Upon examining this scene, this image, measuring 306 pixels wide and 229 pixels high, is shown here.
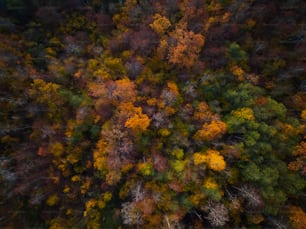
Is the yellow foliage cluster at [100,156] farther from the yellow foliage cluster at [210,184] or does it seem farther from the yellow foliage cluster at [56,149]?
the yellow foliage cluster at [210,184]

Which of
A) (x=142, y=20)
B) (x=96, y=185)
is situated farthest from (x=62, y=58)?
(x=96, y=185)

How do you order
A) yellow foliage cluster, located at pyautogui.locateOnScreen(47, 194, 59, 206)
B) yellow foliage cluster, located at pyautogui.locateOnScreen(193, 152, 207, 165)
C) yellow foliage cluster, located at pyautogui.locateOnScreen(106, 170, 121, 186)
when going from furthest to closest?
yellow foliage cluster, located at pyautogui.locateOnScreen(47, 194, 59, 206)
yellow foliage cluster, located at pyautogui.locateOnScreen(106, 170, 121, 186)
yellow foliage cluster, located at pyautogui.locateOnScreen(193, 152, 207, 165)

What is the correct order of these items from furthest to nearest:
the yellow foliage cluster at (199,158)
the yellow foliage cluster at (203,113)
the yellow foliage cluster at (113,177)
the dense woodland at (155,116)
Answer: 1. the yellow foliage cluster at (203,113)
2. the yellow foliage cluster at (113,177)
3. the dense woodland at (155,116)
4. the yellow foliage cluster at (199,158)

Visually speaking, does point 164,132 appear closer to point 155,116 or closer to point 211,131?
point 155,116

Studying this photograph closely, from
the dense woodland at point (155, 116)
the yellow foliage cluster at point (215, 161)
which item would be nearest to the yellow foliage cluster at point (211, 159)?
the yellow foliage cluster at point (215, 161)

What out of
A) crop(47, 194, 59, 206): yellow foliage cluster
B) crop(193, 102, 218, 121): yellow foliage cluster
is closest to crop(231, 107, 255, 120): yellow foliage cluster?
crop(193, 102, 218, 121): yellow foliage cluster

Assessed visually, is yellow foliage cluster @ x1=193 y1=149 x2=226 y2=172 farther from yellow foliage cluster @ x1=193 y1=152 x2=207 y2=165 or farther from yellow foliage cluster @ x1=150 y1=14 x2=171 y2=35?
yellow foliage cluster @ x1=150 y1=14 x2=171 y2=35
